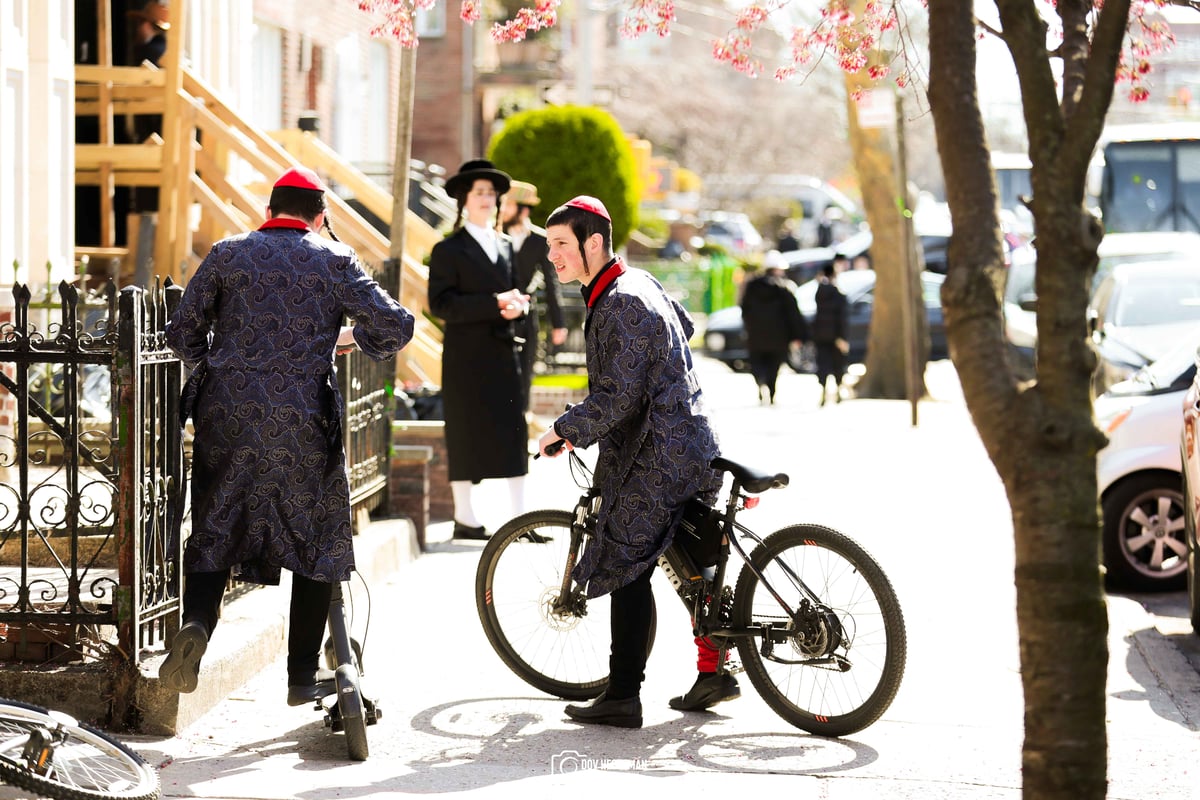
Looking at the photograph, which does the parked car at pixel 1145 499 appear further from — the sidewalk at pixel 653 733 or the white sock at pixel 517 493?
the white sock at pixel 517 493

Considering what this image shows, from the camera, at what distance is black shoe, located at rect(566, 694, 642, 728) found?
6086 millimetres

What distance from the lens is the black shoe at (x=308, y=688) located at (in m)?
5.68

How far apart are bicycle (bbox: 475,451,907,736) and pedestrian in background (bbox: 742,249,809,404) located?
15285 mm

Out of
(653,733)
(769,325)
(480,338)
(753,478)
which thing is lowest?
(653,733)

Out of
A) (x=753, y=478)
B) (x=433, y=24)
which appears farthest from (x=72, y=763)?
(x=433, y=24)

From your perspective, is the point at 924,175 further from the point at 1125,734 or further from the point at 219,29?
the point at 1125,734

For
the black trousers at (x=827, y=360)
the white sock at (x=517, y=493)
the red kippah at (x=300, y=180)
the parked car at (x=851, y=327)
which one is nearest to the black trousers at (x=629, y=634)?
the red kippah at (x=300, y=180)

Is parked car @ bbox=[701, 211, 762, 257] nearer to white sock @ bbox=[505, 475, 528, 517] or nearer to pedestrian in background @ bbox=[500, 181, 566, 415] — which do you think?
pedestrian in background @ bbox=[500, 181, 566, 415]

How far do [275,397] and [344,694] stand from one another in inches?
35.8

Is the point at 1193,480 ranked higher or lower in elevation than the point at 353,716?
higher

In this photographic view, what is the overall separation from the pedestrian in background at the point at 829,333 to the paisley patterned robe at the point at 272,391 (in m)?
16.4

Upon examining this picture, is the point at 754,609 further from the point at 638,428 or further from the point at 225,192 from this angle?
the point at 225,192

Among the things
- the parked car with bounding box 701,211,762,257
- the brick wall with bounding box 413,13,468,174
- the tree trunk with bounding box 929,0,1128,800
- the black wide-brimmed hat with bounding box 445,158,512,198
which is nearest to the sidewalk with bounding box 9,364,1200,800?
the tree trunk with bounding box 929,0,1128,800

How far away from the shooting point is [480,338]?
379 inches
